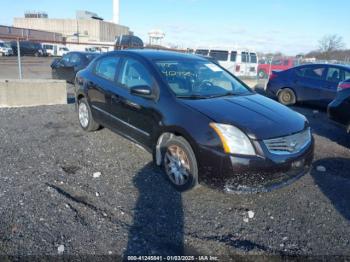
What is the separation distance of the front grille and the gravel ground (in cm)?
66

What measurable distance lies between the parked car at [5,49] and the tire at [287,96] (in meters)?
30.6

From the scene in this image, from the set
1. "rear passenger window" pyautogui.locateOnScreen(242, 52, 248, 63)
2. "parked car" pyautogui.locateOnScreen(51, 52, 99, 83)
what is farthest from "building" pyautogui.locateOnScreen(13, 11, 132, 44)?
"parked car" pyautogui.locateOnScreen(51, 52, 99, 83)

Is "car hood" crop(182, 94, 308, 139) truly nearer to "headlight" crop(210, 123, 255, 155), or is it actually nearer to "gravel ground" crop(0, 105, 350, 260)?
"headlight" crop(210, 123, 255, 155)

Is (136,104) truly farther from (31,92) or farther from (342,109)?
(31,92)

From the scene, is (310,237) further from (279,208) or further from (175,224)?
(175,224)

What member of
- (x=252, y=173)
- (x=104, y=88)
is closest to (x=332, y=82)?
(x=104, y=88)

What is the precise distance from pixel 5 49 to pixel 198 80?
111ft

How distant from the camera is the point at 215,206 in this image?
3.50m

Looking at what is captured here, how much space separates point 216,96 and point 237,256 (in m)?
2.12

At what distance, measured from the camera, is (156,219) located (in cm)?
317

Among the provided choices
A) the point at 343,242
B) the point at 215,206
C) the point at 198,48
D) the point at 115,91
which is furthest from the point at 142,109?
the point at 198,48

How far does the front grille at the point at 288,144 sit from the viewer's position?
3.30 meters

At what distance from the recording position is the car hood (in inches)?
131

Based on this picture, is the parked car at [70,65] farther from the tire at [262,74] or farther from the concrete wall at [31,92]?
the tire at [262,74]
